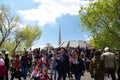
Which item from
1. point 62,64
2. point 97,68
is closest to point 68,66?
point 62,64

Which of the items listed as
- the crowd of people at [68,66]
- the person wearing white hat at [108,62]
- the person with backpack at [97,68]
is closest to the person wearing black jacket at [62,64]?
the crowd of people at [68,66]

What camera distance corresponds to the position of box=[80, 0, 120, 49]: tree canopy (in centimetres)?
4522

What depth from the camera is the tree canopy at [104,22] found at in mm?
45219

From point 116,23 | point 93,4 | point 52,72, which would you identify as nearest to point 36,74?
point 52,72

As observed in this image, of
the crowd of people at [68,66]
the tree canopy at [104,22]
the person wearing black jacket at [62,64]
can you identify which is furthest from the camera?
the tree canopy at [104,22]

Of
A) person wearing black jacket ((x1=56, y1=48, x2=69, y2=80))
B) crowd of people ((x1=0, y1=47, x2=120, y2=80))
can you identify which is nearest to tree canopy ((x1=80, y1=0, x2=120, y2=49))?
crowd of people ((x1=0, y1=47, x2=120, y2=80))

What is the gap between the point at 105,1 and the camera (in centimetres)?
4666

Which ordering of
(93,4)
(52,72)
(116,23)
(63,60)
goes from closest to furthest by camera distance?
(63,60) < (52,72) < (116,23) < (93,4)

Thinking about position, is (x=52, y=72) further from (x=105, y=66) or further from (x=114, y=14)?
(x=114, y=14)

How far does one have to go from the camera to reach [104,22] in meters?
46.4

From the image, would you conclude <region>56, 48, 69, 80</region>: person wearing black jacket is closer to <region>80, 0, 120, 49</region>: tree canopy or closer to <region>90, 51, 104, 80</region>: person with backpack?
<region>90, 51, 104, 80</region>: person with backpack

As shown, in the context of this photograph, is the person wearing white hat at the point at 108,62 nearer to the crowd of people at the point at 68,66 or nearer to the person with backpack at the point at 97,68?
the crowd of people at the point at 68,66

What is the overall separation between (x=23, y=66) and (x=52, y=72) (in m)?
2.72

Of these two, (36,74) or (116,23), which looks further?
(116,23)
